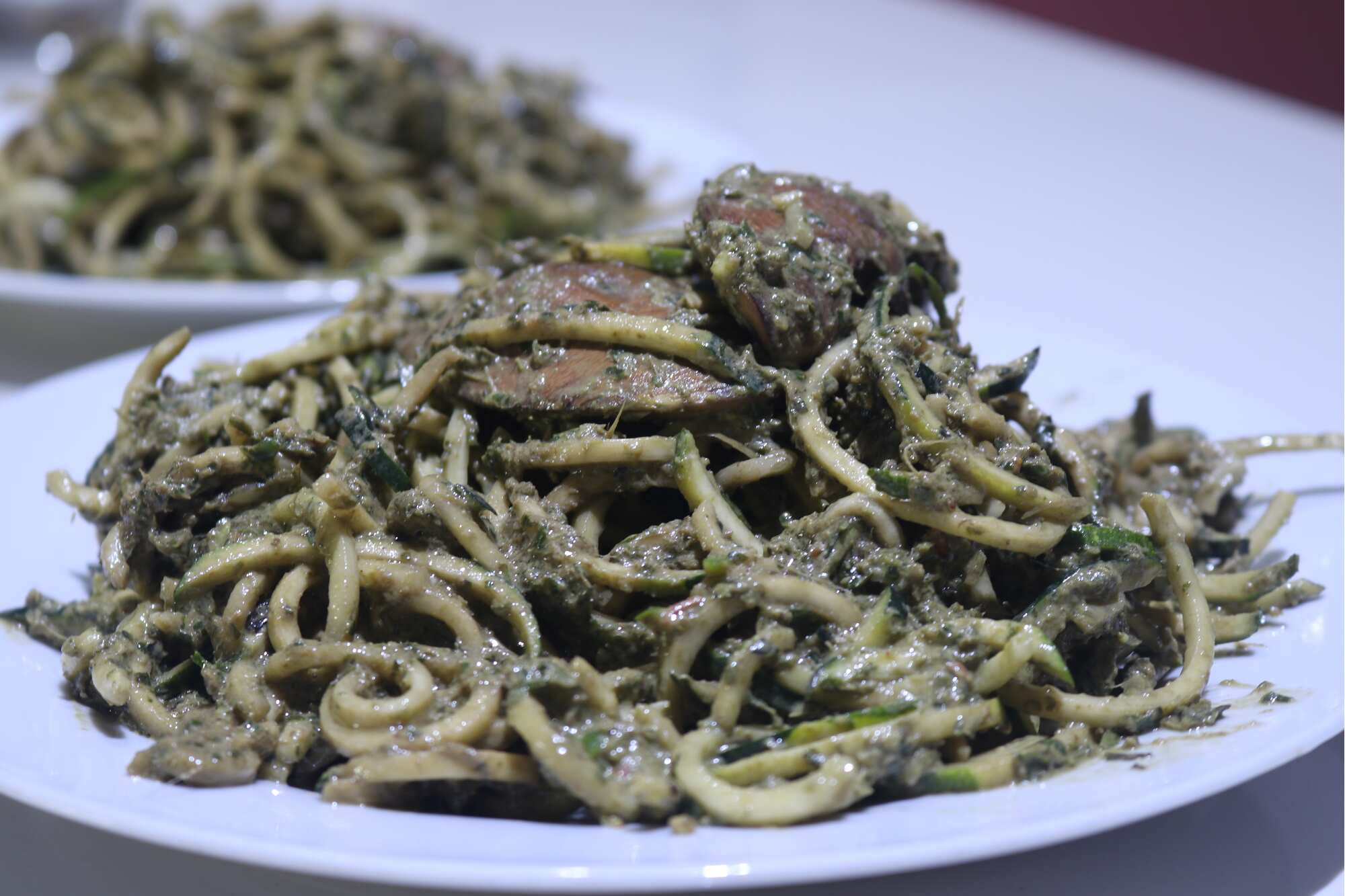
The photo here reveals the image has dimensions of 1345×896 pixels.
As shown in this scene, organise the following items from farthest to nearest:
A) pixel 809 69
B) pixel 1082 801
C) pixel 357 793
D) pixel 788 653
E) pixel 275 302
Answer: pixel 809 69, pixel 275 302, pixel 788 653, pixel 357 793, pixel 1082 801

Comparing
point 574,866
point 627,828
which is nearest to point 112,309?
point 627,828

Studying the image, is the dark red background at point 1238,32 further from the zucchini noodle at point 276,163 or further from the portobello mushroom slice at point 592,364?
the portobello mushroom slice at point 592,364

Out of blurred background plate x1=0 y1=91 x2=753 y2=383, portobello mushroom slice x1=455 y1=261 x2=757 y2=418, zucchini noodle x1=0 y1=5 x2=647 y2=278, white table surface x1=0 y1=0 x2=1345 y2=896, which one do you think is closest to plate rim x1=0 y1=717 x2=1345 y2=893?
white table surface x1=0 y1=0 x2=1345 y2=896

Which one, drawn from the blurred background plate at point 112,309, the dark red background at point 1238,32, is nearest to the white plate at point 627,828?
the blurred background plate at point 112,309

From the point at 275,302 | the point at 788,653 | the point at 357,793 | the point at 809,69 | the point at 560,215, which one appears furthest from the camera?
the point at 809,69

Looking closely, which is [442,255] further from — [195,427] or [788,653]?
[788,653]

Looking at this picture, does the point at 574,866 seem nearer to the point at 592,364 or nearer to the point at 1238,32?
the point at 592,364

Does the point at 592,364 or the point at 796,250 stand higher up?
the point at 796,250

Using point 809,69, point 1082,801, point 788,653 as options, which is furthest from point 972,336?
Result: point 809,69
